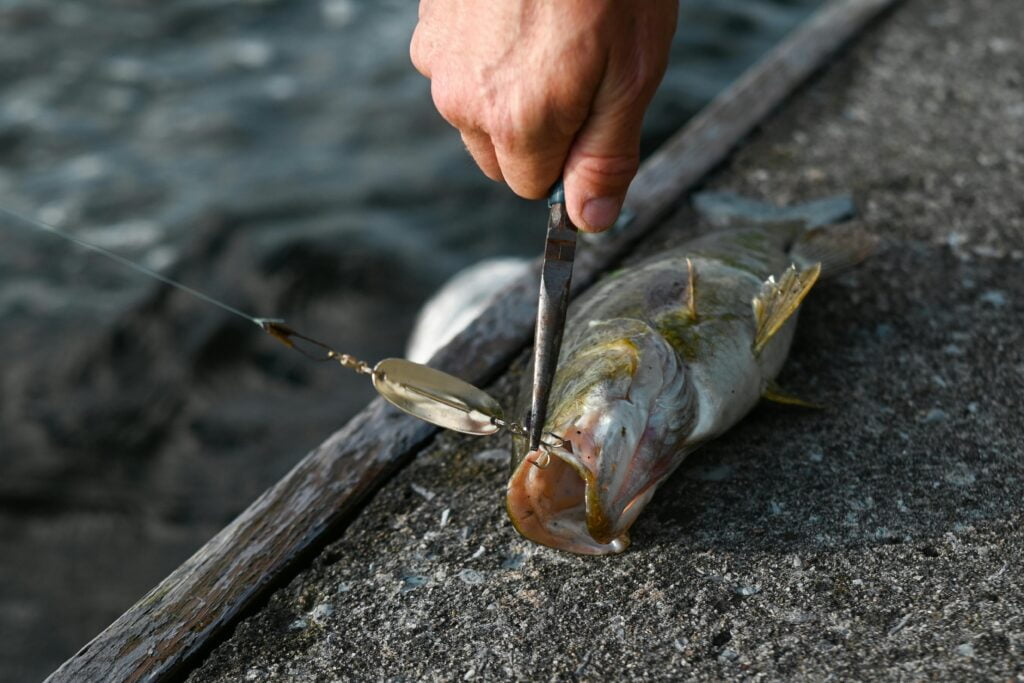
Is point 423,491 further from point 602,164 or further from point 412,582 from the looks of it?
point 602,164

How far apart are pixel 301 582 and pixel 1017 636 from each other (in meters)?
1.77

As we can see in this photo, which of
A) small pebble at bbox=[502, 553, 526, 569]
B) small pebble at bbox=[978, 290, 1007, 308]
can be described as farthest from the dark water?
small pebble at bbox=[978, 290, 1007, 308]

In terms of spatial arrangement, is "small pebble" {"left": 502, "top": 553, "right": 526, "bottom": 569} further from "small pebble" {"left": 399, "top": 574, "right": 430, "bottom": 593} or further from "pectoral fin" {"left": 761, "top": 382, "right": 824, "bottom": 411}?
"pectoral fin" {"left": 761, "top": 382, "right": 824, "bottom": 411}

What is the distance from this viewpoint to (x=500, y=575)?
8.13 ft

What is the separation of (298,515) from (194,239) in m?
3.86

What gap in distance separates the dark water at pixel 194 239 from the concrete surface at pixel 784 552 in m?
2.21

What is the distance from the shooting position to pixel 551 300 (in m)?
2.24

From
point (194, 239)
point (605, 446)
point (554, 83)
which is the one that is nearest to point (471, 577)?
point (605, 446)

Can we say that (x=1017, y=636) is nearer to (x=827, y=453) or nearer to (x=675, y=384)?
(x=827, y=453)

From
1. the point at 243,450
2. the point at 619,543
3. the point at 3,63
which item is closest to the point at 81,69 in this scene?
the point at 3,63

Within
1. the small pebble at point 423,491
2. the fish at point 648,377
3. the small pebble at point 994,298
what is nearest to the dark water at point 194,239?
the small pebble at point 423,491

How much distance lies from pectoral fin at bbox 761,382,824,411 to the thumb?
0.97 metres

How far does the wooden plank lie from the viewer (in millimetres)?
2367

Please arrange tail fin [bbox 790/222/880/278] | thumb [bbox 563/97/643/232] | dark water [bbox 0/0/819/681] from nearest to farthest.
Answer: thumb [bbox 563/97/643/232]
tail fin [bbox 790/222/880/278]
dark water [bbox 0/0/819/681]
